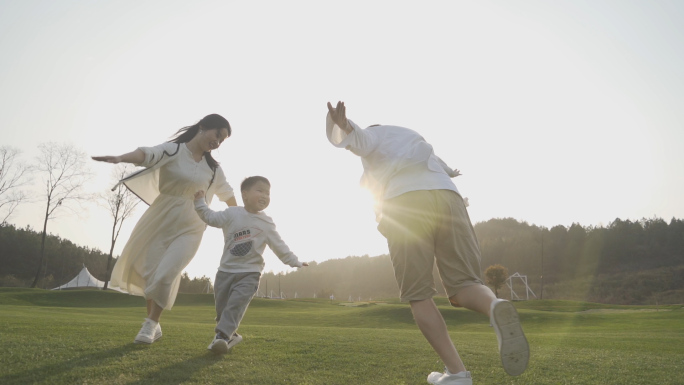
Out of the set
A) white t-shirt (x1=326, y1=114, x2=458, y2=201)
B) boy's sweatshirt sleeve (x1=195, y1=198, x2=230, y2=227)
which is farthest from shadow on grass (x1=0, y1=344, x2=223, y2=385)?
Answer: white t-shirt (x1=326, y1=114, x2=458, y2=201)

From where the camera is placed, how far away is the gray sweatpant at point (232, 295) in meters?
4.10

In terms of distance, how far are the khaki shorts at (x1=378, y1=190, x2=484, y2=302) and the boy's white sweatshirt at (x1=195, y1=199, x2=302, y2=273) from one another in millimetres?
1639

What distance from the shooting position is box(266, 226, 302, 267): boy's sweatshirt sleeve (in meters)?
4.56

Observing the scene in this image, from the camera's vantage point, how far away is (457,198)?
3.21 meters

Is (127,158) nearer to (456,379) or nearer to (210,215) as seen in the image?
(210,215)

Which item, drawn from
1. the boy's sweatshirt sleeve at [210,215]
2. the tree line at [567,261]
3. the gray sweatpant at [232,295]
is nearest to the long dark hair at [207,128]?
the boy's sweatshirt sleeve at [210,215]

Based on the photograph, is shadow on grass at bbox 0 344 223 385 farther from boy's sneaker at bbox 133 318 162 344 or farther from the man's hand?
the man's hand

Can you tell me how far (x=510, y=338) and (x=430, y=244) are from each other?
770 mm

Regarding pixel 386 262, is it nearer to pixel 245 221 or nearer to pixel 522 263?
pixel 522 263

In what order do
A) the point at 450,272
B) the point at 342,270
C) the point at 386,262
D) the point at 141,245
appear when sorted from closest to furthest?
the point at 450,272 < the point at 141,245 < the point at 386,262 < the point at 342,270

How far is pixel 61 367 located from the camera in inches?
123

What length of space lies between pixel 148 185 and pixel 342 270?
102 m

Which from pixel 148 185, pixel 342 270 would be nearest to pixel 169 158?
pixel 148 185

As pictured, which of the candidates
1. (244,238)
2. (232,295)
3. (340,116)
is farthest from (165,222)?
(340,116)
